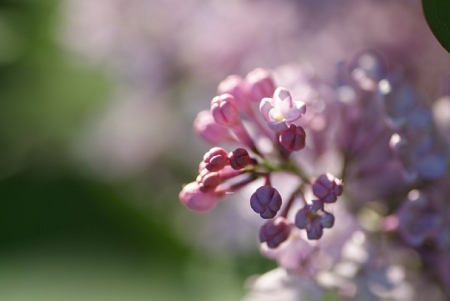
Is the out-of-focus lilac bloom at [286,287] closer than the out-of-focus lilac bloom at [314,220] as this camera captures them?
No

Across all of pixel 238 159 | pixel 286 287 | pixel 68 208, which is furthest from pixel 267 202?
pixel 68 208

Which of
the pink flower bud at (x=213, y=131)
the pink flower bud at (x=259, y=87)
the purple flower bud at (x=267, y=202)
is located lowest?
the purple flower bud at (x=267, y=202)

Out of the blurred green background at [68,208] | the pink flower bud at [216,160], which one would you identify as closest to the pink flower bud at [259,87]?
the pink flower bud at [216,160]

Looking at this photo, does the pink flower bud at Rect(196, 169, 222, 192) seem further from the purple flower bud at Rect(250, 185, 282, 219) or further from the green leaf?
the green leaf

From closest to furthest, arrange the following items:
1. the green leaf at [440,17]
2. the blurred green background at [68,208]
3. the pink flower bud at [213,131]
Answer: the green leaf at [440,17]
the pink flower bud at [213,131]
the blurred green background at [68,208]

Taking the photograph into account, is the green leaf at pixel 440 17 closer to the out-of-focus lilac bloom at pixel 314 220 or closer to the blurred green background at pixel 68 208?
the out-of-focus lilac bloom at pixel 314 220

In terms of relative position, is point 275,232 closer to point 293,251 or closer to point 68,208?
point 293,251

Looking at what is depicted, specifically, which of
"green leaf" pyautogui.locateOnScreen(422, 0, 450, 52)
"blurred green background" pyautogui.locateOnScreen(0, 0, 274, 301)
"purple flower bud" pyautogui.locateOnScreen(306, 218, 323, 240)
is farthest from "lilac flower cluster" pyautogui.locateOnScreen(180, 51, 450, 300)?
"blurred green background" pyautogui.locateOnScreen(0, 0, 274, 301)

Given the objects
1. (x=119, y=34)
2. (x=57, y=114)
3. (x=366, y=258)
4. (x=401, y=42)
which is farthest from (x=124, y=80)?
(x=366, y=258)
